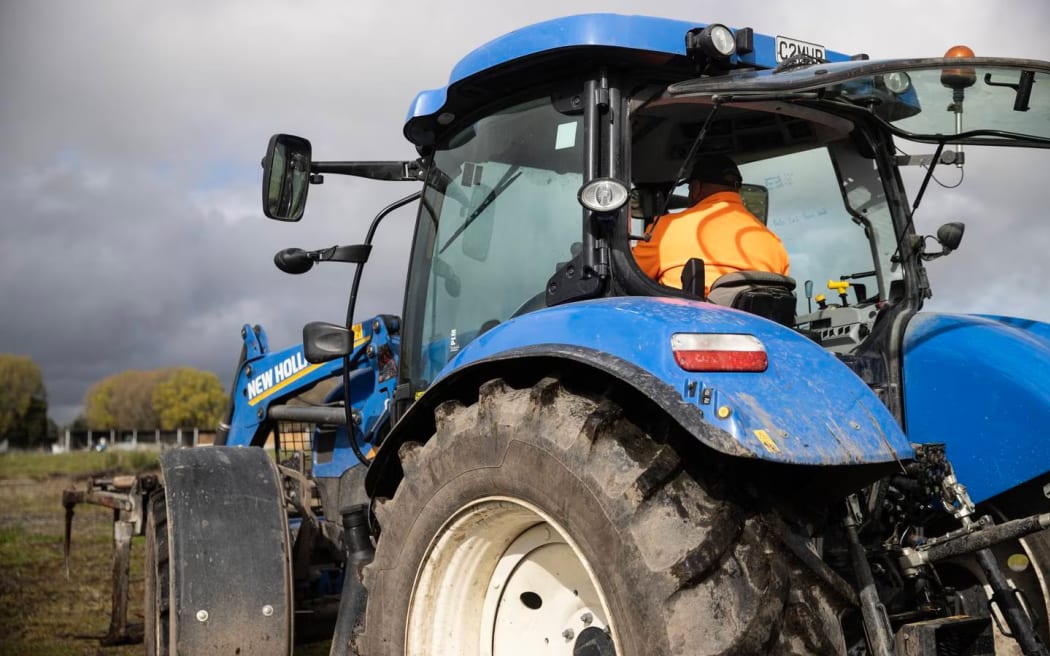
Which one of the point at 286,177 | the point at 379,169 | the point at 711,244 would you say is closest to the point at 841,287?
the point at 711,244

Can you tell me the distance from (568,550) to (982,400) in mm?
1332

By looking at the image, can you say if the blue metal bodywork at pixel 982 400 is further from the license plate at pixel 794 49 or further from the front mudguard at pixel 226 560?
the front mudguard at pixel 226 560

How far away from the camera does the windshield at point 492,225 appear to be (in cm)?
342

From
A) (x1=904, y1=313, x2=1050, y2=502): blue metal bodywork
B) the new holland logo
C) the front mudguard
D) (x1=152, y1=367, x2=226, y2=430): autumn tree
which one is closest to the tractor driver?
(x1=904, y1=313, x2=1050, y2=502): blue metal bodywork

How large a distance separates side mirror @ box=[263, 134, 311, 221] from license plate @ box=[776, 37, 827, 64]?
74.4 inches

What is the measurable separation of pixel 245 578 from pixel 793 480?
2375mm

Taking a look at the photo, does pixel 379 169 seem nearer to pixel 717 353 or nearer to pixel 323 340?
pixel 323 340

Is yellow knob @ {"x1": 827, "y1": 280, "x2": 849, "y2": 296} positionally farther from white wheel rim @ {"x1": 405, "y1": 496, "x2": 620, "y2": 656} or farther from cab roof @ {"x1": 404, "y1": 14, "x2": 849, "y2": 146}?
white wheel rim @ {"x1": 405, "y1": 496, "x2": 620, "y2": 656}

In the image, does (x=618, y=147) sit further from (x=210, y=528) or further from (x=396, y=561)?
(x=210, y=528)

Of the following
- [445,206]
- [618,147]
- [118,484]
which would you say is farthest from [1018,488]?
[118,484]

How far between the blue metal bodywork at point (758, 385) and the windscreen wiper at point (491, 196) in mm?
971

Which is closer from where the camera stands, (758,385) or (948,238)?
(758,385)

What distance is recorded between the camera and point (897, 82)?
2.94m

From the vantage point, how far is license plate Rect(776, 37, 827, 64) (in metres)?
3.46
